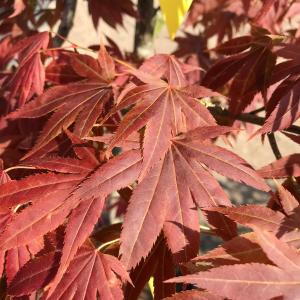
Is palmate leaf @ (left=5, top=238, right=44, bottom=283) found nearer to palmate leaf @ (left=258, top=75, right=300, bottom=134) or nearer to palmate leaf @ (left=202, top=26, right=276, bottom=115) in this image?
palmate leaf @ (left=258, top=75, right=300, bottom=134)

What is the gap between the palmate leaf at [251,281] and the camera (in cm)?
48

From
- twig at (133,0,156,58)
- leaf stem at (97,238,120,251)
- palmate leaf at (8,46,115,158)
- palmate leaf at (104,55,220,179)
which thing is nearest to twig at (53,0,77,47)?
twig at (133,0,156,58)

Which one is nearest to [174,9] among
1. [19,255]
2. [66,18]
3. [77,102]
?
[77,102]

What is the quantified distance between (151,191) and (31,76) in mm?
431

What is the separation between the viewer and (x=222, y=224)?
0.65 meters

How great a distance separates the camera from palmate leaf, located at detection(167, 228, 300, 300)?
48 cm

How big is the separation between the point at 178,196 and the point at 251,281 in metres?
0.20

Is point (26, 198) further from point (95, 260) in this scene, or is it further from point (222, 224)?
point (222, 224)

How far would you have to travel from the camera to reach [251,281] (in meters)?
0.48

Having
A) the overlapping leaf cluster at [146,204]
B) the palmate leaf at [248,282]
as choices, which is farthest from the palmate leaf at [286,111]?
the palmate leaf at [248,282]

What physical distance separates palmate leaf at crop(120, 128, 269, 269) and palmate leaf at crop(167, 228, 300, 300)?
0.13 m

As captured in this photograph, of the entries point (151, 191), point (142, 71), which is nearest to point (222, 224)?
point (151, 191)

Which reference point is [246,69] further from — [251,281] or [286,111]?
[251,281]

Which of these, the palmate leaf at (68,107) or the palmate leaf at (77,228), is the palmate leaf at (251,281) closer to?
the palmate leaf at (77,228)
